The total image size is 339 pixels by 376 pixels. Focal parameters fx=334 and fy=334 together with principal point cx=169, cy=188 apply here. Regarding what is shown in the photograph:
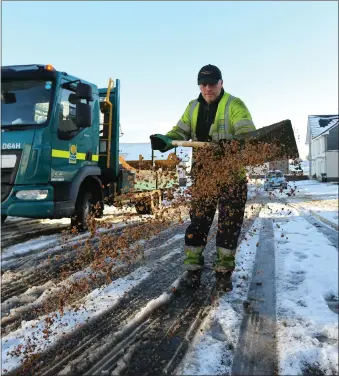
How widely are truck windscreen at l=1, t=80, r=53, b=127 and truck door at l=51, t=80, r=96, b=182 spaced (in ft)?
0.73

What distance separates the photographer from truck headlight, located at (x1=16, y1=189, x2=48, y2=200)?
4.84 m

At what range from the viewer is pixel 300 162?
1051 mm

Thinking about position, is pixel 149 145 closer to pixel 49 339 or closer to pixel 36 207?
pixel 49 339

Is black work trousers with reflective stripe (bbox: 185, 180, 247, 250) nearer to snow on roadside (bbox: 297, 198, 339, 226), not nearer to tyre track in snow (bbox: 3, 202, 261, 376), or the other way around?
tyre track in snow (bbox: 3, 202, 261, 376)

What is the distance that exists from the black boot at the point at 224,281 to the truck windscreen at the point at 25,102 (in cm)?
388

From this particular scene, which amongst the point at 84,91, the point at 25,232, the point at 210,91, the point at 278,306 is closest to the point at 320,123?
the point at 210,91

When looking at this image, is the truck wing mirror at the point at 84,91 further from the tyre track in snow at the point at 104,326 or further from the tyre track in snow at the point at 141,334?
the tyre track in snow at the point at 141,334

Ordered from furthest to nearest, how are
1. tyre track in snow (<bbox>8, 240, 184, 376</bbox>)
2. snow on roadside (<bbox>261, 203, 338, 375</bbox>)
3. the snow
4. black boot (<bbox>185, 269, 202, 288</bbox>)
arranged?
black boot (<bbox>185, 269, 202, 288</bbox>) → the snow → tyre track in snow (<bbox>8, 240, 184, 376</bbox>) → snow on roadside (<bbox>261, 203, 338, 375</bbox>)

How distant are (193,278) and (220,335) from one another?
1.94 feet

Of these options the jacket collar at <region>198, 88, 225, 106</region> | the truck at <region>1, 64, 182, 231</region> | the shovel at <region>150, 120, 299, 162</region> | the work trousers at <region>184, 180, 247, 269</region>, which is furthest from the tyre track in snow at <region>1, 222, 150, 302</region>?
the shovel at <region>150, 120, 299, 162</region>

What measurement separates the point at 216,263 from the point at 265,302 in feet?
1.39

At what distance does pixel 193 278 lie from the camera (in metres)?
2.47

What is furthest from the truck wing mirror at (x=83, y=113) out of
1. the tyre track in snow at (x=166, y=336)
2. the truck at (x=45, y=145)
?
the tyre track in snow at (x=166, y=336)

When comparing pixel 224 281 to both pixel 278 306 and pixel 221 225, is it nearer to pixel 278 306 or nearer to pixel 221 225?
pixel 278 306
